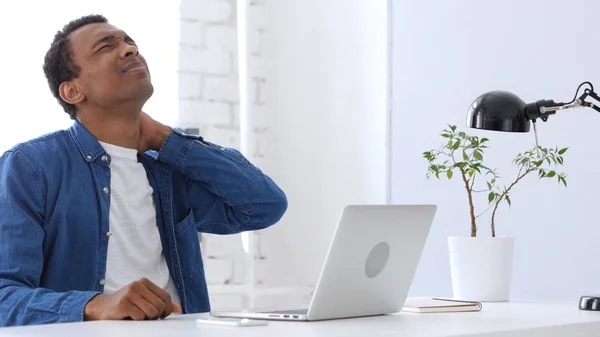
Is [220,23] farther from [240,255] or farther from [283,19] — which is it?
[240,255]

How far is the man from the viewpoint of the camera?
198 centimetres

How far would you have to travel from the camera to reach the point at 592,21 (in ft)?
8.32

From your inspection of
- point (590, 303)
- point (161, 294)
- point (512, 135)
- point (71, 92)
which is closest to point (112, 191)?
point (71, 92)

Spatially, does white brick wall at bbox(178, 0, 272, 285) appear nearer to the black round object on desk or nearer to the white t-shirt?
the white t-shirt

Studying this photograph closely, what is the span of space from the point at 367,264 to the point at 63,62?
1.08 meters

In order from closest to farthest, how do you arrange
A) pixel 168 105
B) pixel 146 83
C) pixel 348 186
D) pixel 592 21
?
pixel 146 83 → pixel 592 21 → pixel 168 105 → pixel 348 186

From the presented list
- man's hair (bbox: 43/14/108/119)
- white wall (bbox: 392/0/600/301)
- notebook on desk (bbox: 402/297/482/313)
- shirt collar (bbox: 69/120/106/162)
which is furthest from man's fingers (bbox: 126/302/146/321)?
white wall (bbox: 392/0/600/301)

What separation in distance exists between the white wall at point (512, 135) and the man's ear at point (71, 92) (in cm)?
122

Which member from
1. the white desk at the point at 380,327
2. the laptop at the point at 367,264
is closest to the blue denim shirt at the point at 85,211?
the white desk at the point at 380,327

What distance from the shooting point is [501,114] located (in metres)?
2.05

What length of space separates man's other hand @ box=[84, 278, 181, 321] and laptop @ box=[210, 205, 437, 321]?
106mm

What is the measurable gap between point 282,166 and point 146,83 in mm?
1114

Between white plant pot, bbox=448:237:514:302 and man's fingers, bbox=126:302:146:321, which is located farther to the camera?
white plant pot, bbox=448:237:514:302

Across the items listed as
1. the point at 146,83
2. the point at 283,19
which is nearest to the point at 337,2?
the point at 283,19
